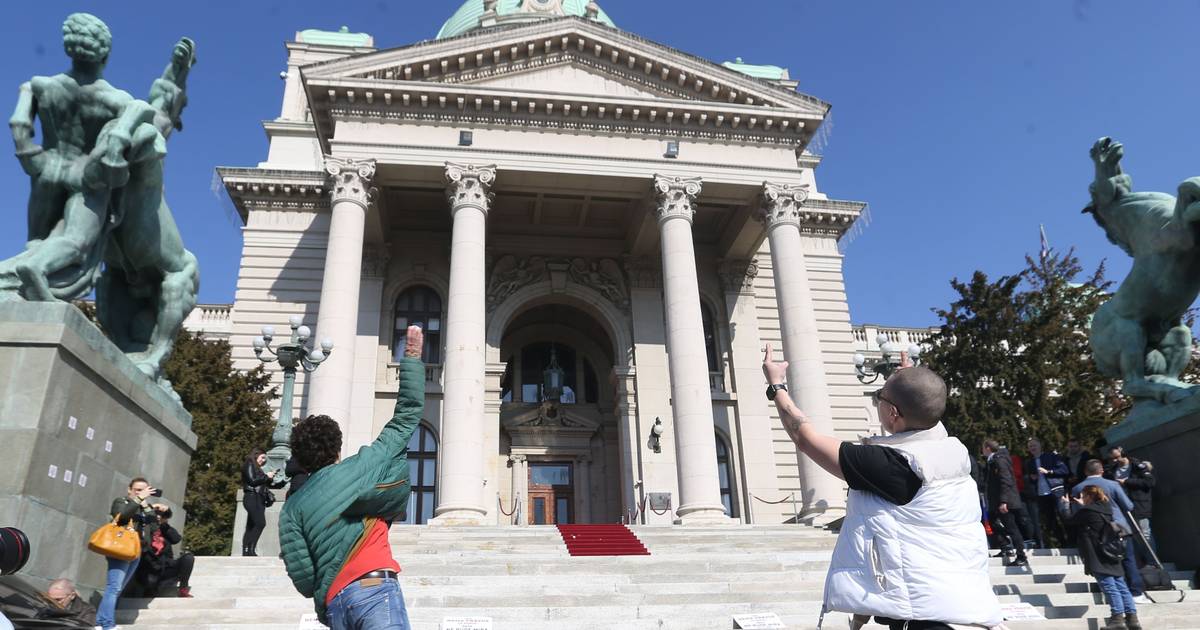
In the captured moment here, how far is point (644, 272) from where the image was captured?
2889 centimetres

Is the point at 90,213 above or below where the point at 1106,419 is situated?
below

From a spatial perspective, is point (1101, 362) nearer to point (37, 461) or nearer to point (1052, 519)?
point (1052, 519)

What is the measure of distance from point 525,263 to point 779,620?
21827 millimetres

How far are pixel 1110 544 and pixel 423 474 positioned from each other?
2130 cm

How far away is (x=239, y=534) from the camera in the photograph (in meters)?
14.2

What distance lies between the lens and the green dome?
129ft

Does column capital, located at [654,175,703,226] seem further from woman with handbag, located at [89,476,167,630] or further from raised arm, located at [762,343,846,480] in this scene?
raised arm, located at [762,343,846,480]

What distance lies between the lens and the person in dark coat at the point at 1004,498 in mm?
11078

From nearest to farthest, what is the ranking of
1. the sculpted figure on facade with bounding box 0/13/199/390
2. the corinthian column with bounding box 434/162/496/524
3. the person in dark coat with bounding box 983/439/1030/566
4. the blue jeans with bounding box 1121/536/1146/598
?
the sculpted figure on facade with bounding box 0/13/199/390, the blue jeans with bounding box 1121/536/1146/598, the person in dark coat with bounding box 983/439/1030/566, the corinthian column with bounding box 434/162/496/524

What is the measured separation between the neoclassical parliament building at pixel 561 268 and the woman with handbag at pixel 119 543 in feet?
37.8

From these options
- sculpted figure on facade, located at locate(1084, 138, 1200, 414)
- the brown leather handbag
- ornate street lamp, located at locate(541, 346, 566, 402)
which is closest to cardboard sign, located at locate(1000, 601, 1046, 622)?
sculpted figure on facade, located at locate(1084, 138, 1200, 414)

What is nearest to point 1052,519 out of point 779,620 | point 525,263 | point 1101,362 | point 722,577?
point 1101,362

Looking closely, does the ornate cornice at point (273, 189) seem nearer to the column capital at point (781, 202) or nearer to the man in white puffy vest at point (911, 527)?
the column capital at point (781, 202)

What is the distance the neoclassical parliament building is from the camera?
1486 cm
